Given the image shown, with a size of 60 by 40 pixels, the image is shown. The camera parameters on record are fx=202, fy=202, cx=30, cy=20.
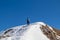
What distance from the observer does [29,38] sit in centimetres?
4138

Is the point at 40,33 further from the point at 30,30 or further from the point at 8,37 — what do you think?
the point at 8,37

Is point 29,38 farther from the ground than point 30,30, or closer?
closer

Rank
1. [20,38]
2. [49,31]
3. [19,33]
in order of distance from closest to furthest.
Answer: [20,38] < [19,33] < [49,31]

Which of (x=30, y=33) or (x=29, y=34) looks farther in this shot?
(x=30, y=33)

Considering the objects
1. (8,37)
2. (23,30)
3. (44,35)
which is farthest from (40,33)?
(8,37)

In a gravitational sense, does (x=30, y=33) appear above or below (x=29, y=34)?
above

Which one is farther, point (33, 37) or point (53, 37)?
point (53, 37)

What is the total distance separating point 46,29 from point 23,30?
6.12m

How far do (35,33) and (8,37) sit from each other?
6.15 metres

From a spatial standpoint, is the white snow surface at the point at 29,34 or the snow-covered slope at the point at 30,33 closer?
the white snow surface at the point at 29,34

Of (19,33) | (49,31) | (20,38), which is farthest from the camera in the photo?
(49,31)

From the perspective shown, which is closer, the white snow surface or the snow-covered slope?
the white snow surface

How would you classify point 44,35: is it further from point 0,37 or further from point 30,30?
point 0,37

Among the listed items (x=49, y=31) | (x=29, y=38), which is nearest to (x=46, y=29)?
(x=49, y=31)
